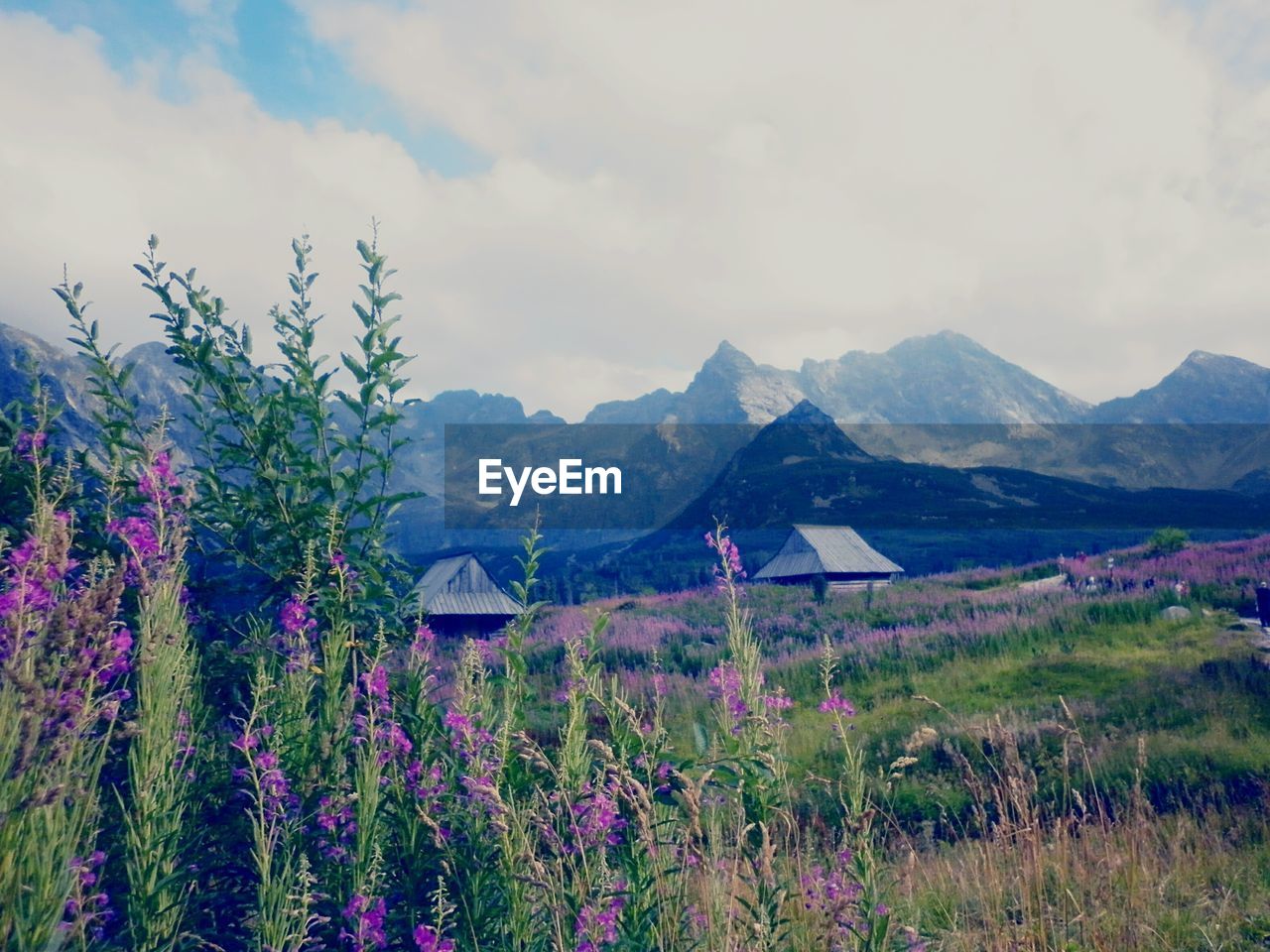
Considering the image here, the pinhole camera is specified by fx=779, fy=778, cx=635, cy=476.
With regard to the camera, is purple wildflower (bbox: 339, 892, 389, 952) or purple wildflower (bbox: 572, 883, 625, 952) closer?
purple wildflower (bbox: 572, 883, 625, 952)

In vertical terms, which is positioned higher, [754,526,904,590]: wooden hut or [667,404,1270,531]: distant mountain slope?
[667,404,1270,531]: distant mountain slope

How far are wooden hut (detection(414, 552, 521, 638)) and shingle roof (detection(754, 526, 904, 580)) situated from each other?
13.1 metres

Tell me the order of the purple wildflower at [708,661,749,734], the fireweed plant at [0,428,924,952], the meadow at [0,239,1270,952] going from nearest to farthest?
the fireweed plant at [0,428,924,952] → the meadow at [0,239,1270,952] → the purple wildflower at [708,661,749,734]

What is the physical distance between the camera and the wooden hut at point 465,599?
1118 inches

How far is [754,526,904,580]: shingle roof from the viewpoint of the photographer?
1419 inches

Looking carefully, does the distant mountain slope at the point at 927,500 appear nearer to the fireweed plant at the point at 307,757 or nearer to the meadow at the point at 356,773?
the meadow at the point at 356,773

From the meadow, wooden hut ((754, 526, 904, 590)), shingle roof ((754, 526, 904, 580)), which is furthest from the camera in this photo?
shingle roof ((754, 526, 904, 580))

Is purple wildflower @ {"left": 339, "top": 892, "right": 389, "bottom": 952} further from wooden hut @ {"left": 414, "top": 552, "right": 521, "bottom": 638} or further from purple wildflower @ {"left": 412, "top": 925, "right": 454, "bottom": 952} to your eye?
wooden hut @ {"left": 414, "top": 552, "right": 521, "bottom": 638}

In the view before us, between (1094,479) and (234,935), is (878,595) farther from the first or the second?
(1094,479)

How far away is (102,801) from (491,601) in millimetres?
26664

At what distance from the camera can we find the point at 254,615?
4488mm

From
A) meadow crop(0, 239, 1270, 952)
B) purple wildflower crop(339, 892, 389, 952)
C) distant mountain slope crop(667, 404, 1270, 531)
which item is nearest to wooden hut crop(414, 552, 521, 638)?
meadow crop(0, 239, 1270, 952)

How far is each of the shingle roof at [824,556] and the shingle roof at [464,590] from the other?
13006 millimetres

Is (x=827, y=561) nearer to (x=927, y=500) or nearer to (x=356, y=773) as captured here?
(x=356, y=773)
